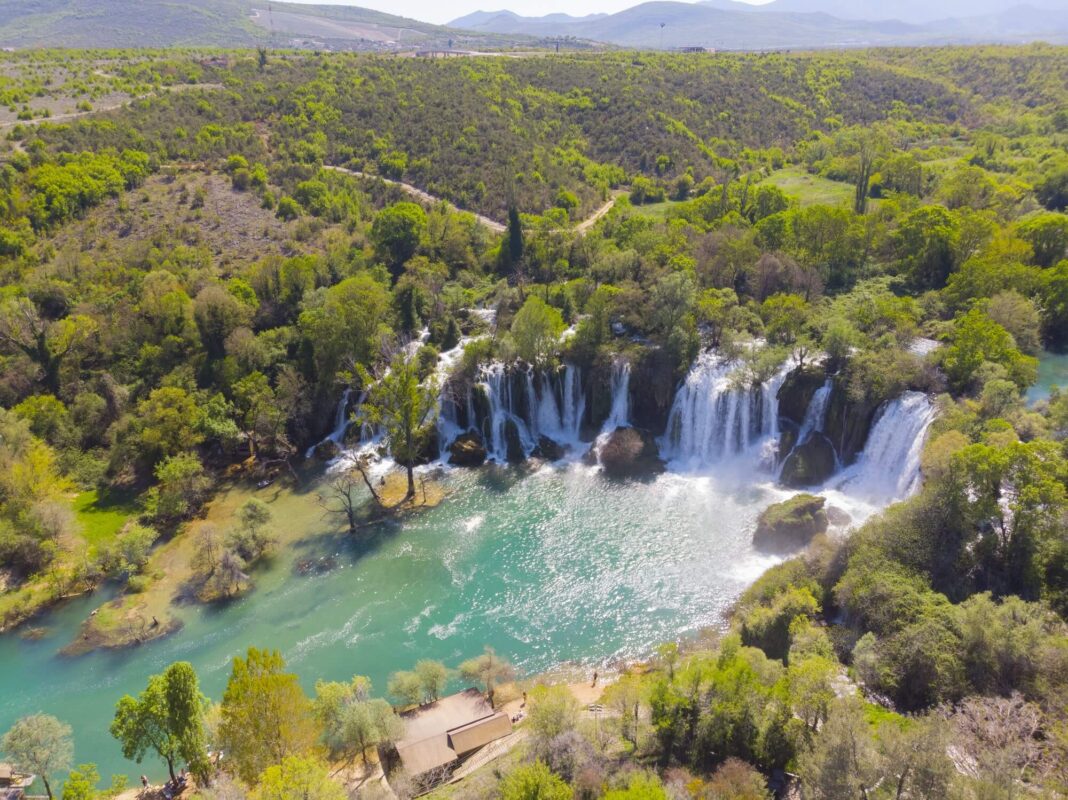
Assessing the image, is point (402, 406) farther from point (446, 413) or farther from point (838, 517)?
point (838, 517)

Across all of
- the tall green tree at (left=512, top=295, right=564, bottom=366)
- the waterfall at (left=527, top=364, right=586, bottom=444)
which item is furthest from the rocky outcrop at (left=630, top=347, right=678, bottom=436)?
the tall green tree at (left=512, top=295, right=564, bottom=366)

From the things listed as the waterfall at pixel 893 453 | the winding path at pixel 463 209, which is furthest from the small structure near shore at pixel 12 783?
the winding path at pixel 463 209

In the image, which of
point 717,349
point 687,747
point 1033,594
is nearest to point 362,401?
point 717,349

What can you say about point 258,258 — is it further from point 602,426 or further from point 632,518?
point 632,518

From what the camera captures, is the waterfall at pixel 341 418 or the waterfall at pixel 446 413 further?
the waterfall at pixel 341 418

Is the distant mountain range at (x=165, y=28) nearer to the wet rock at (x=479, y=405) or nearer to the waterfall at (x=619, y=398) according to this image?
the wet rock at (x=479, y=405)

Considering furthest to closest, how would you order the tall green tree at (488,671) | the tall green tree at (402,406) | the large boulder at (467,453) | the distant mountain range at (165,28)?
1. the distant mountain range at (165,28)
2. the large boulder at (467,453)
3. the tall green tree at (402,406)
4. the tall green tree at (488,671)
